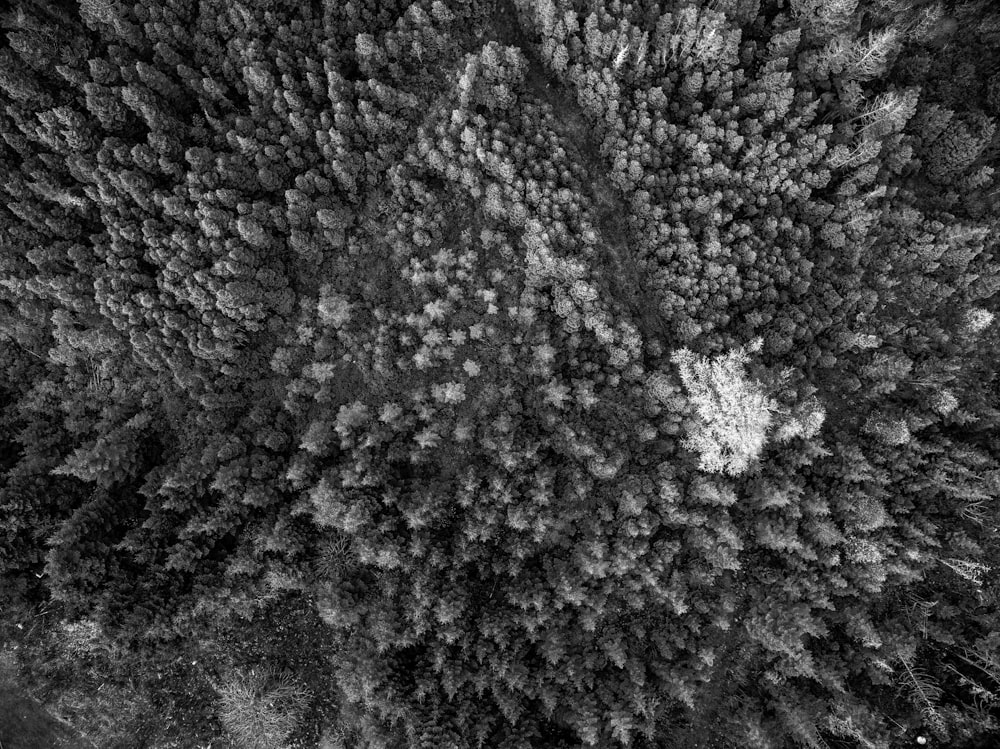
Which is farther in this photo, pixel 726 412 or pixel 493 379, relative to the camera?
pixel 493 379

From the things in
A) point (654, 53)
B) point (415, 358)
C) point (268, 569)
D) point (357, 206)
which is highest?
point (654, 53)

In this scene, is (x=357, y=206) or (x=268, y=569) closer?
(x=268, y=569)

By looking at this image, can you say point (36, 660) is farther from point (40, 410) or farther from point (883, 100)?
point (883, 100)

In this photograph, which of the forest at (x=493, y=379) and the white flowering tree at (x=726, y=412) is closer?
the forest at (x=493, y=379)

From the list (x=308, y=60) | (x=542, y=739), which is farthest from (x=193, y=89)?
(x=542, y=739)

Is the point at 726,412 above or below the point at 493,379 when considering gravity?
below

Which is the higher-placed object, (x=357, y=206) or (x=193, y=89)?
(x=193, y=89)

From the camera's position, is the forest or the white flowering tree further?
the white flowering tree

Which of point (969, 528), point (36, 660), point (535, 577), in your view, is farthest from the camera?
point (969, 528)
